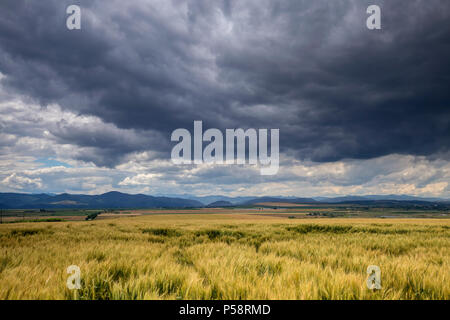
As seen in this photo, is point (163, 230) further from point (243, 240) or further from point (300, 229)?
point (300, 229)

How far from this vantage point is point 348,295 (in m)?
2.95

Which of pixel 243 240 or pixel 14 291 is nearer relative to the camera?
pixel 14 291

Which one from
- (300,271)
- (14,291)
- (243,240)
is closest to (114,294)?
(14,291)

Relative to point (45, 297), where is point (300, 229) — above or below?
below

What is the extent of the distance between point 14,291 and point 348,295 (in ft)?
14.2

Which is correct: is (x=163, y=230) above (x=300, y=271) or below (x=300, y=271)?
below

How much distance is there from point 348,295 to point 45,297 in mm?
3863

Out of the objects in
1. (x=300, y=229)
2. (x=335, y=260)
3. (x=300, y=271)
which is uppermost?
(x=300, y=271)

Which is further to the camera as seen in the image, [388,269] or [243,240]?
[243,240]
